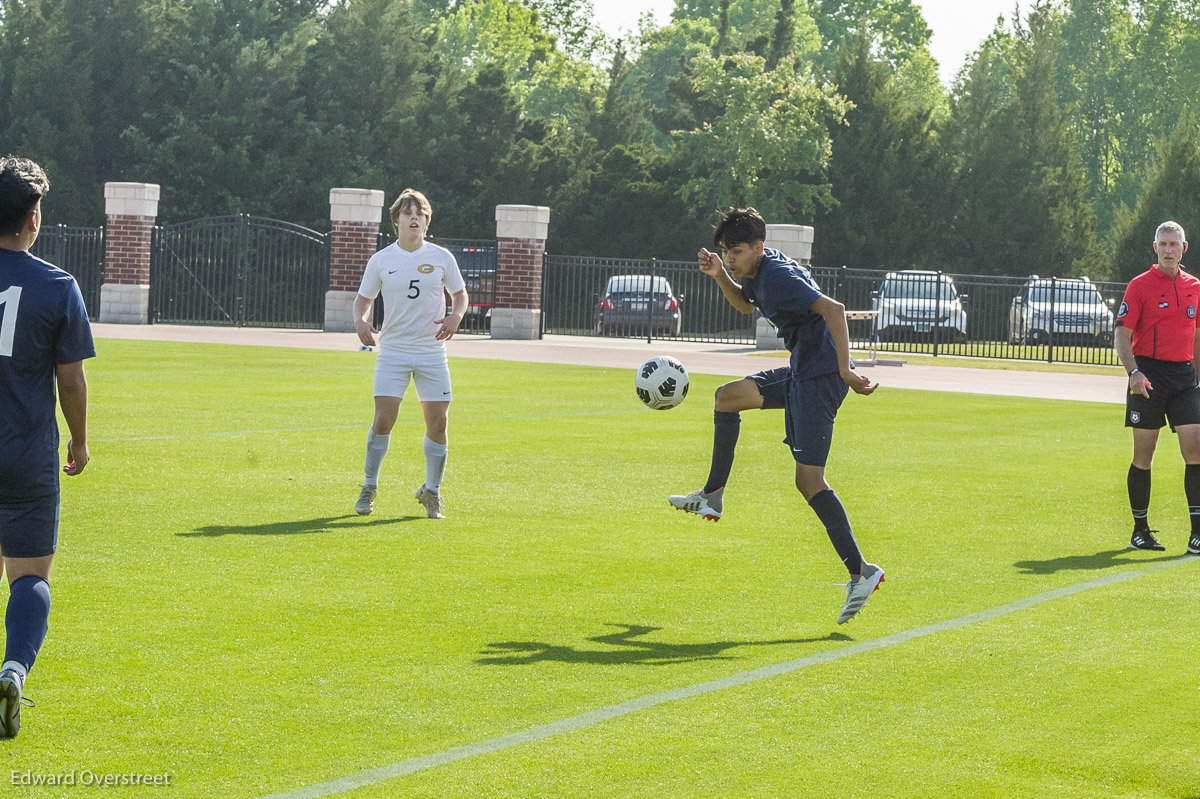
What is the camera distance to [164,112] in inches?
1816

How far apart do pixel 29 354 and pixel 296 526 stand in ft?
14.1

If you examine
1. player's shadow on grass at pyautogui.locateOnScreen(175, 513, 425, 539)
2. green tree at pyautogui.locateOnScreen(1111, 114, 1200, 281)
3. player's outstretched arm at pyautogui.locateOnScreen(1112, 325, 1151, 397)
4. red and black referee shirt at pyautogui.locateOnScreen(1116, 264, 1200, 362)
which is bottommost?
player's shadow on grass at pyautogui.locateOnScreen(175, 513, 425, 539)

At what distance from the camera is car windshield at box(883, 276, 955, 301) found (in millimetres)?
34500

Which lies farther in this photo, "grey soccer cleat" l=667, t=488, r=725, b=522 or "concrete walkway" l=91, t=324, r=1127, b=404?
"concrete walkway" l=91, t=324, r=1127, b=404

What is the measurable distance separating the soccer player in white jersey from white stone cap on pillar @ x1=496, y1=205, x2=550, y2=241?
2426 cm

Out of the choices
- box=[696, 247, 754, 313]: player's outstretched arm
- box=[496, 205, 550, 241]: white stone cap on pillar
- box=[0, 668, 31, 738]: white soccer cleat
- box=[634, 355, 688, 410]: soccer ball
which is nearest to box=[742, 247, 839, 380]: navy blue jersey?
box=[696, 247, 754, 313]: player's outstretched arm

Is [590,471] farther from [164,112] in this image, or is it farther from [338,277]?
[164,112]

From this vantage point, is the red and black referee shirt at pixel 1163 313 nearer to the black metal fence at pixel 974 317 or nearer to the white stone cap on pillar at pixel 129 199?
the black metal fence at pixel 974 317

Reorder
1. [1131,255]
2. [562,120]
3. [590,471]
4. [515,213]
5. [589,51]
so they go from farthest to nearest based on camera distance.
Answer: [589,51]
[562,120]
[1131,255]
[515,213]
[590,471]

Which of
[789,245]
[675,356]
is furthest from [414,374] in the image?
[789,245]

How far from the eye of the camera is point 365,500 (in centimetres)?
972

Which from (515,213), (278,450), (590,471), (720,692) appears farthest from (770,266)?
(515,213)

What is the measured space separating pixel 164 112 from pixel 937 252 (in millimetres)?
26651

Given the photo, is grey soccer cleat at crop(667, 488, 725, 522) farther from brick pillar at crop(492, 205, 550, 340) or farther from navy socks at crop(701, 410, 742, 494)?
brick pillar at crop(492, 205, 550, 340)
